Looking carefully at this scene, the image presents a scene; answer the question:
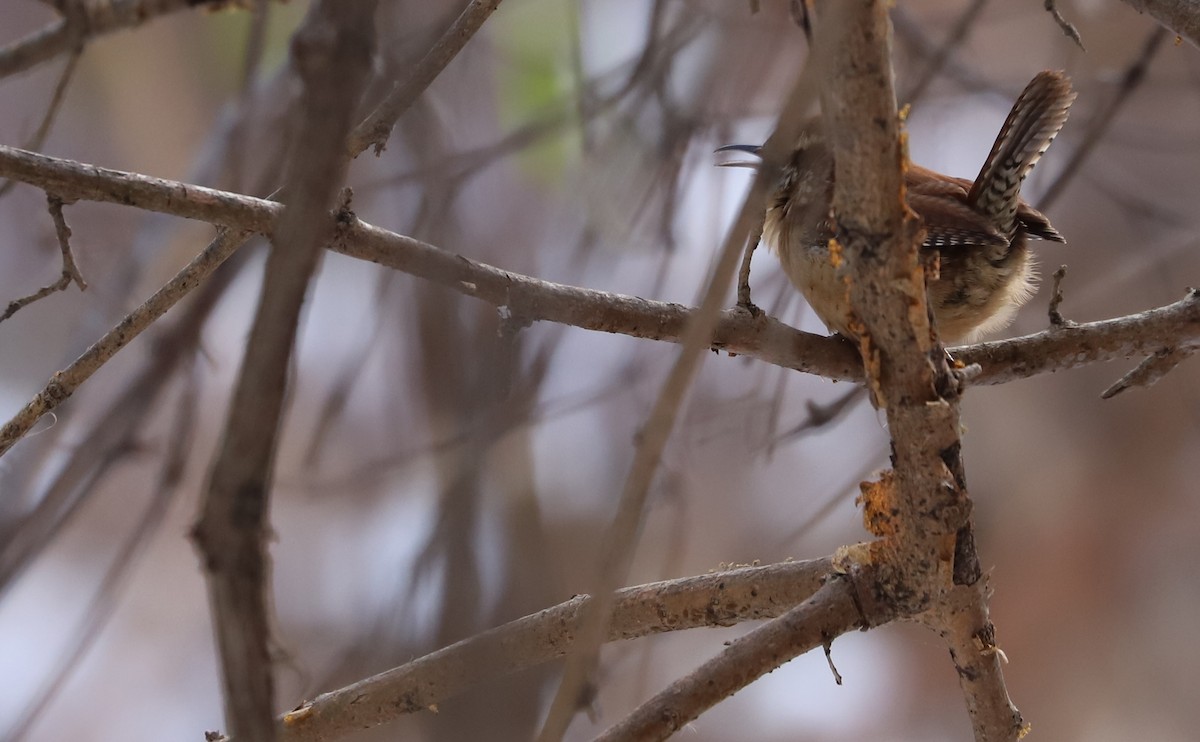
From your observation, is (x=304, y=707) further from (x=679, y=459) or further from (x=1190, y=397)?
(x=1190, y=397)

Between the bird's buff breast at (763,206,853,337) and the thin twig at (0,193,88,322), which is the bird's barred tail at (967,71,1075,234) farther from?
A: the thin twig at (0,193,88,322)

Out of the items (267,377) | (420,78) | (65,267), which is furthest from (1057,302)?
(65,267)

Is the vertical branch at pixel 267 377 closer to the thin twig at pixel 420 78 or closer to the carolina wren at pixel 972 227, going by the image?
the thin twig at pixel 420 78

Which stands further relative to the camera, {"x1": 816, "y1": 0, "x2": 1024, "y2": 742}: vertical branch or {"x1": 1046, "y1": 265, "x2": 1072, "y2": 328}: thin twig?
{"x1": 1046, "y1": 265, "x2": 1072, "y2": 328}: thin twig

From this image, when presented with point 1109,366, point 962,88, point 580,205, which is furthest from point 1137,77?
point 1109,366

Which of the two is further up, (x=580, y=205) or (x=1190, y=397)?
(x=580, y=205)

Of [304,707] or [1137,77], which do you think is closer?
[304,707]

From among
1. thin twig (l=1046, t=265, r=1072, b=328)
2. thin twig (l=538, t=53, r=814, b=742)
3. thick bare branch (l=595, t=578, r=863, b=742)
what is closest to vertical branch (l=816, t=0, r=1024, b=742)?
thick bare branch (l=595, t=578, r=863, b=742)
